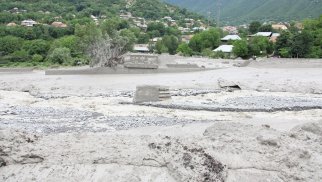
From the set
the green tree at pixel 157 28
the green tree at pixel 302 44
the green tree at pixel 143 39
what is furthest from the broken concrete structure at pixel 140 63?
the green tree at pixel 157 28

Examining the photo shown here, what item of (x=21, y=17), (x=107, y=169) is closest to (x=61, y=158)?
(x=107, y=169)

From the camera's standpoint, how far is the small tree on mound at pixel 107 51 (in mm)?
39625

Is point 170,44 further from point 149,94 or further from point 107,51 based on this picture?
point 149,94

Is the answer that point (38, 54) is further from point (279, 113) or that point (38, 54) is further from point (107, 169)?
point (107, 169)

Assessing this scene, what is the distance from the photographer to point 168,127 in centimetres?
1691

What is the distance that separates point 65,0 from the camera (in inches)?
4063

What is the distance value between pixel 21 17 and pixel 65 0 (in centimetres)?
2480

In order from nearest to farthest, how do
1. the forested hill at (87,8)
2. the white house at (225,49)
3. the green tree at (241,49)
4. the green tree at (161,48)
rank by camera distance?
the green tree at (241,49) < the white house at (225,49) < the green tree at (161,48) < the forested hill at (87,8)

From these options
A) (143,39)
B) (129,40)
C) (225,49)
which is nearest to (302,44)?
(225,49)

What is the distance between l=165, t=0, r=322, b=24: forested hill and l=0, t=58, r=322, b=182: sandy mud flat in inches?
3527

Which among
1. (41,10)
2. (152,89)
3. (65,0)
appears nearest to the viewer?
(152,89)

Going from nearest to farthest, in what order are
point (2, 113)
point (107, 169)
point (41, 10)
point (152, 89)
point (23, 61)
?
point (107, 169)
point (2, 113)
point (152, 89)
point (23, 61)
point (41, 10)

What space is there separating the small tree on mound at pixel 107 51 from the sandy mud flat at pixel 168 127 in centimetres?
363

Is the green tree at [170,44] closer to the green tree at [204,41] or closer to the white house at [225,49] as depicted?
the green tree at [204,41]
